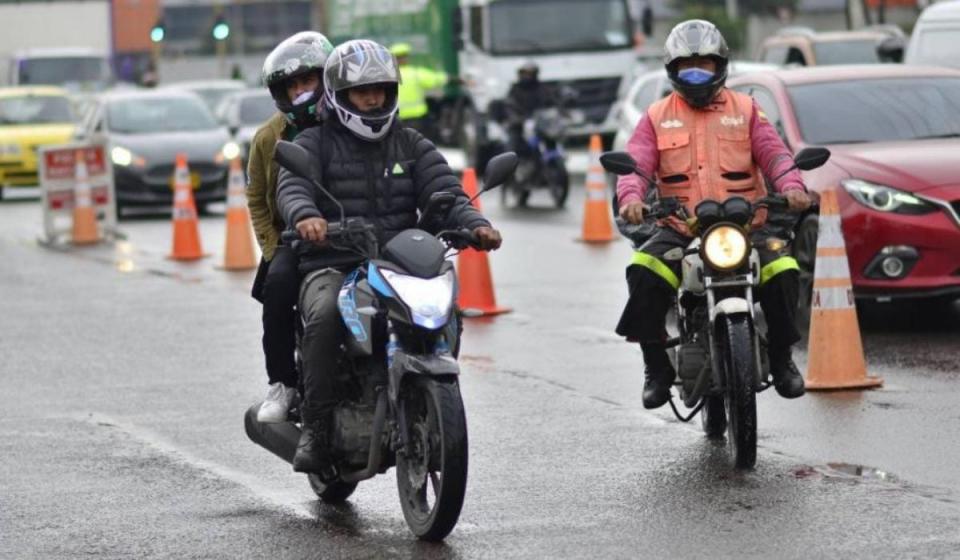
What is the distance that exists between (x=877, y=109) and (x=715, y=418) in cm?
514

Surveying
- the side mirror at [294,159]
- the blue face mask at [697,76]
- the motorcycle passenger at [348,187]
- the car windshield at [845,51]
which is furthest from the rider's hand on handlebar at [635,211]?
the car windshield at [845,51]

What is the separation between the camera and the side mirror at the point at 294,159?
790cm

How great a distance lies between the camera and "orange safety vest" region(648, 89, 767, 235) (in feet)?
32.0

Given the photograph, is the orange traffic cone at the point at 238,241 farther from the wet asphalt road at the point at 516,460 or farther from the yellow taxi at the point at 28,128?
the yellow taxi at the point at 28,128

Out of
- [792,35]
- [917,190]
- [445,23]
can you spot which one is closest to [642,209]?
[917,190]

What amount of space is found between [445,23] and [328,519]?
113 feet

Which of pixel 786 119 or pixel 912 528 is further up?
pixel 786 119

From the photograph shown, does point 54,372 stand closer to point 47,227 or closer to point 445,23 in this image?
point 47,227

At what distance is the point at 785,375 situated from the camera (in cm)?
952

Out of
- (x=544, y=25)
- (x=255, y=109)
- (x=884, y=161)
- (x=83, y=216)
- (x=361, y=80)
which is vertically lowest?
(x=83, y=216)

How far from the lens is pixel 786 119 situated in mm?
14516

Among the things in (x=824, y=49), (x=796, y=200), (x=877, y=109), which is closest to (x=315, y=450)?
(x=796, y=200)

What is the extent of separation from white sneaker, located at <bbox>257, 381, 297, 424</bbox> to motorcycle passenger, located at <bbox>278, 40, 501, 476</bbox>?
303 mm

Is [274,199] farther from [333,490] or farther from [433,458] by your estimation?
[433,458]
